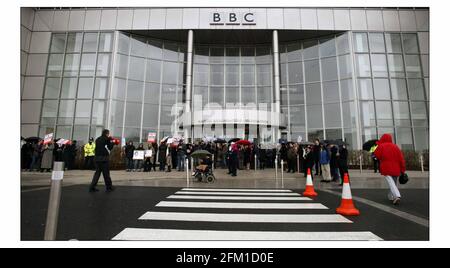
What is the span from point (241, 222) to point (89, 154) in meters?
15.2

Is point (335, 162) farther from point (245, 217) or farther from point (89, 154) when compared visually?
point (89, 154)

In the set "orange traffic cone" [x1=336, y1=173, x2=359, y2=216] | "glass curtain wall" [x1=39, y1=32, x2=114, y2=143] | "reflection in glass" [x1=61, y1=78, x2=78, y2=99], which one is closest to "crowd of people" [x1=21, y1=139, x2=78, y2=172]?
"glass curtain wall" [x1=39, y1=32, x2=114, y2=143]

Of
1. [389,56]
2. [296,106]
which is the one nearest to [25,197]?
[296,106]

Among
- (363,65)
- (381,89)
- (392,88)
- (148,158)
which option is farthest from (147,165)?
(392,88)

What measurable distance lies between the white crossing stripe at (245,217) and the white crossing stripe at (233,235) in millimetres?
679

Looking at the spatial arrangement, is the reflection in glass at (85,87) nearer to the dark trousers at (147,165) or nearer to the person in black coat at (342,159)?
the dark trousers at (147,165)

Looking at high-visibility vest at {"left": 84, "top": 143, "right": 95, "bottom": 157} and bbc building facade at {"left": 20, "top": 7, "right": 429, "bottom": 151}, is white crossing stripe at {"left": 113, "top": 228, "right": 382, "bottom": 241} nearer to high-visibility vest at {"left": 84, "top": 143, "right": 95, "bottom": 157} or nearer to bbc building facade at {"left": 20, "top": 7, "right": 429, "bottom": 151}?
high-visibility vest at {"left": 84, "top": 143, "right": 95, "bottom": 157}

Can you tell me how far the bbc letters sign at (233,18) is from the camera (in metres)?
22.6

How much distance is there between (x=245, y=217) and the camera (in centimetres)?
464

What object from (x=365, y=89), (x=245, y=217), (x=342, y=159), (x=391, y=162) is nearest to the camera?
(x=245, y=217)

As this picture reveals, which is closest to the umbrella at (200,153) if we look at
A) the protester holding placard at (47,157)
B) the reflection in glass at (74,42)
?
the protester holding placard at (47,157)

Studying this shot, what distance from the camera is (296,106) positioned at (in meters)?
24.3

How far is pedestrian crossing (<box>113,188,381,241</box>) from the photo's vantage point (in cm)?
358

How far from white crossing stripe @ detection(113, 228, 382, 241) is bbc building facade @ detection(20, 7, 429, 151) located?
17848 millimetres
